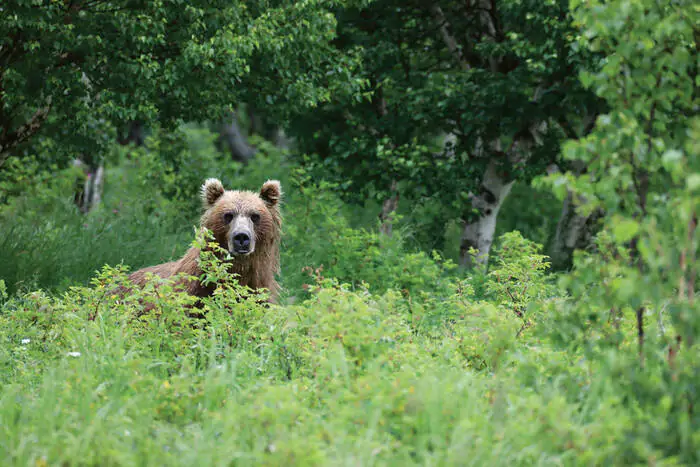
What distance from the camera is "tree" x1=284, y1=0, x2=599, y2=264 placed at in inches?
440

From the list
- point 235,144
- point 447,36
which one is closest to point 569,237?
point 447,36

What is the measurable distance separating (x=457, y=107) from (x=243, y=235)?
510cm

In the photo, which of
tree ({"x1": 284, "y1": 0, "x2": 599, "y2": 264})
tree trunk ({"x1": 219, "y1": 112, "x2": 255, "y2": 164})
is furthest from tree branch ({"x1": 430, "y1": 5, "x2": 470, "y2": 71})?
tree trunk ({"x1": 219, "y1": 112, "x2": 255, "y2": 164})

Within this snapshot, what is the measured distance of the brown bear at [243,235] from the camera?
7816mm

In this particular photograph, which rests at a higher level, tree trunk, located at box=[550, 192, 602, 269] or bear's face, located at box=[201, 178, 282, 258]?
tree trunk, located at box=[550, 192, 602, 269]

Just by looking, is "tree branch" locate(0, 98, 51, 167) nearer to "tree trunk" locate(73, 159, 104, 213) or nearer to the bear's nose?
the bear's nose

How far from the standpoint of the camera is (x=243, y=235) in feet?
25.7

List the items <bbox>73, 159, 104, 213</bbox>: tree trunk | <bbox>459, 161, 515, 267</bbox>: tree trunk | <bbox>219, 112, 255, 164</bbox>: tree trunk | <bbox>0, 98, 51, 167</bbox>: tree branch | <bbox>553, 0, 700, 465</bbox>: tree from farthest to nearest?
1. <bbox>219, 112, 255, 164</bbox>: tree trunk
2. <bbox>73, 159, 104, 213</bbox>: tree trunk
3. <bbox>459, 161, 515, 267</bbox>: tree trunk
4. <bbox>0, 98, 51, 167</bbox>: tree branch
5. <bbox>553, 0, 700, 465</bbox>: tree

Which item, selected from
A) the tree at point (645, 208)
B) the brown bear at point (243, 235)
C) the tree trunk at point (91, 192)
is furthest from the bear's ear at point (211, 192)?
the tree trunk at point (91, 192)

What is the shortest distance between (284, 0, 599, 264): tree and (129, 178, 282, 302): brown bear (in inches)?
133

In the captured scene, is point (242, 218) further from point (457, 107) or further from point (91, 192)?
point (91, 192)

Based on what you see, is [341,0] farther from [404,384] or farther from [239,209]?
[404,384]

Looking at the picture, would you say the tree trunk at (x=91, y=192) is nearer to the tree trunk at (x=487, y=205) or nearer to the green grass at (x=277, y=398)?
the tree trunk at (x=487, y=205)

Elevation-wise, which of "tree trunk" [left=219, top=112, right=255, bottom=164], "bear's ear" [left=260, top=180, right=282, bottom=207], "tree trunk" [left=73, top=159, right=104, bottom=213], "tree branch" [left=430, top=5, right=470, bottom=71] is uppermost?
"tree branch" [left=430, top=5, right=470, bottom=71]
